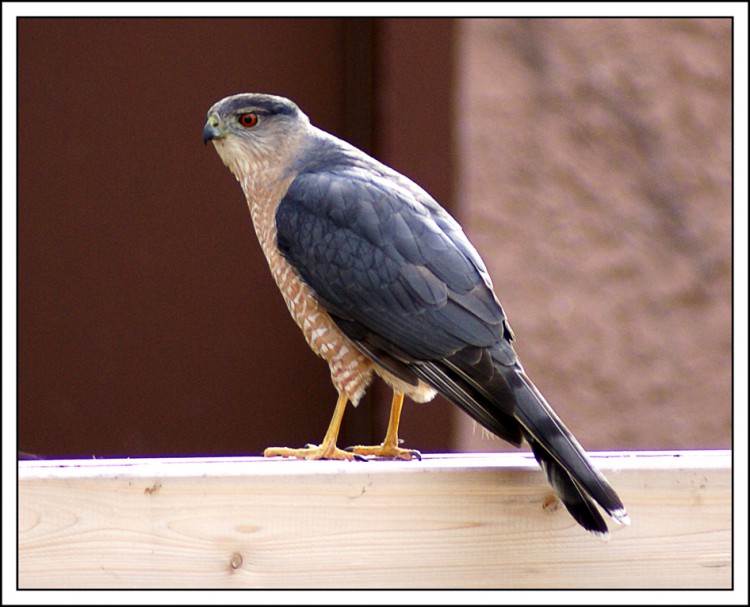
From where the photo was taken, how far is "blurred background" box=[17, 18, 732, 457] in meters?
4.45

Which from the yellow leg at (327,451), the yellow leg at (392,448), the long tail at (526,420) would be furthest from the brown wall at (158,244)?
the long tail at (526,420)

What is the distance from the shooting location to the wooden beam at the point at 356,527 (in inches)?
101

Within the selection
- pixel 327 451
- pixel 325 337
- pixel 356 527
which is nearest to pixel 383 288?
pixel 325 337

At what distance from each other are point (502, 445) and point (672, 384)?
2.58ft

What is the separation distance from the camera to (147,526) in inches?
101

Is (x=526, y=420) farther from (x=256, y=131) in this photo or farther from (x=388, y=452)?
(x=256, y=131)

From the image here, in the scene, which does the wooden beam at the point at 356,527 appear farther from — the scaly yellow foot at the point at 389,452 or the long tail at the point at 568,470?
the scaly yellow foot at the point at 389,452

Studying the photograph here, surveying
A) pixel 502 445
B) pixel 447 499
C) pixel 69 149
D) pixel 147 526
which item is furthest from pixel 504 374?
pixel 69 149

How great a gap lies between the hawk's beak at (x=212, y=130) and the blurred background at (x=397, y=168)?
1152 millimetres

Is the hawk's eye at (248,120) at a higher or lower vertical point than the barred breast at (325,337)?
higher

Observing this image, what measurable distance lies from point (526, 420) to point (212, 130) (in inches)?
50.6

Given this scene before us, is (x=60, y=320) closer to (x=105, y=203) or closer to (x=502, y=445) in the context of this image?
(x=105, y=203)

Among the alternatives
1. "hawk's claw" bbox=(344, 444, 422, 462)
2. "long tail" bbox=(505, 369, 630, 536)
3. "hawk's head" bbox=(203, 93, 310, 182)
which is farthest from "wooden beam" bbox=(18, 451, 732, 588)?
"hawk's head" bbox=(203, 93, 310, 182)

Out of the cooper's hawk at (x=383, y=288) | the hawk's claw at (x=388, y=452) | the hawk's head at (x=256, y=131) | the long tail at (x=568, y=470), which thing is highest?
the hawk's head at (x=256, y=131)
